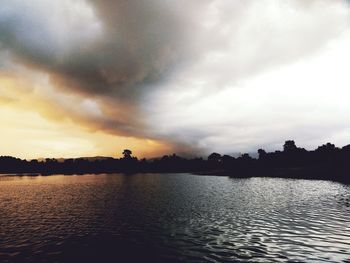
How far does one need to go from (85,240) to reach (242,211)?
109 feet

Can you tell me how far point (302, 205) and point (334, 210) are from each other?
8701 millimetres

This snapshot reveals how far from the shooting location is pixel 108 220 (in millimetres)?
50750

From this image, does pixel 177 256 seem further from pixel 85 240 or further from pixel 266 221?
pixel 266 221

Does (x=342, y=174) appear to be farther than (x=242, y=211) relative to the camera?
Yes

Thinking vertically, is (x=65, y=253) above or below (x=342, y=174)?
below

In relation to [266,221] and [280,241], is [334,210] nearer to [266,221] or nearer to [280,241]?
[266,221]

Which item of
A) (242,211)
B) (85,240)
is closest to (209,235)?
(85,240)

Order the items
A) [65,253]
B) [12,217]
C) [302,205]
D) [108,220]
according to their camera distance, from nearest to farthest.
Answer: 1. [65,253]
2. [108,220]
3. [12,217]
4. [302,205]

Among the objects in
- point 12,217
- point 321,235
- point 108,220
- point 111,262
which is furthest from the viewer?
point 12,217

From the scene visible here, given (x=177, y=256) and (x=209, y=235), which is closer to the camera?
(x=177, y=256)

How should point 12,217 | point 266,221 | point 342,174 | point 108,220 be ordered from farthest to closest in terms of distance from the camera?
point 342,174 → point 12,217 → point 108,220 → point 266,221

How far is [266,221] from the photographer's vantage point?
45.7 metres

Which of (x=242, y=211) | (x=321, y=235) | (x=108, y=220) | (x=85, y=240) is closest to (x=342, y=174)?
(x=242, y=211)

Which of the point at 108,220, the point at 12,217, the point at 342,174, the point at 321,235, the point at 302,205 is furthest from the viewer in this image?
the point at 342,174
